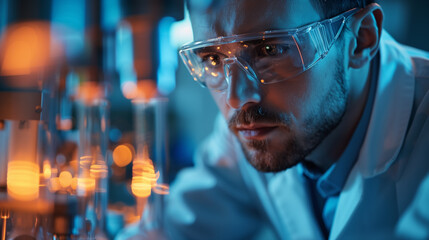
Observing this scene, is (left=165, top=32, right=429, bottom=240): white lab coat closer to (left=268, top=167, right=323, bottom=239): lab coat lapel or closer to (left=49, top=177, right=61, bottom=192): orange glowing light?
(left=268, top=167, right=323, bottom=239): lab coat lapel

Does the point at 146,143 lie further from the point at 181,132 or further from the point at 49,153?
the point at 181,132

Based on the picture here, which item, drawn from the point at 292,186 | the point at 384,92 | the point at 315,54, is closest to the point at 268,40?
the point at 315,54

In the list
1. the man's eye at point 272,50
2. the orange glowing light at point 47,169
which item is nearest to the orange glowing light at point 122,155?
the orange glowing light at point 47,169

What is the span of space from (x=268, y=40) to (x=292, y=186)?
0.46 m

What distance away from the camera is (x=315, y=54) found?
68cm

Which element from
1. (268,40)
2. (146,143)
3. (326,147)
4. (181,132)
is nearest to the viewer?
(268,40)

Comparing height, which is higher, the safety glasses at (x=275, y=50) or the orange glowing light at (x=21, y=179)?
the safety glasses at (x=275, y=50)

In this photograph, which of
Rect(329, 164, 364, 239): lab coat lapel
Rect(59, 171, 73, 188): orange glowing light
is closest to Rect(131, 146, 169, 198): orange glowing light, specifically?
Rect(59, 171, 73, 188): orange glowing light

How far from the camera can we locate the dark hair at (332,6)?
693 millimetres

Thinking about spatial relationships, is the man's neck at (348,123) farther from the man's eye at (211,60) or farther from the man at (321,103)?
the man's eye at (211,60)

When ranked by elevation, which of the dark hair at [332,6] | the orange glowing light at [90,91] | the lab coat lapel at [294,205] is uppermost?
the dark hair at [332,6]

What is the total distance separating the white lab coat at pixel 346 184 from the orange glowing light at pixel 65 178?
35 cm

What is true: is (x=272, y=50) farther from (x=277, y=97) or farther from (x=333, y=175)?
(x=333, y=175)

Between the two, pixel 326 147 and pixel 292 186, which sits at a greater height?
pixel 326 147
